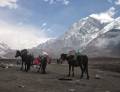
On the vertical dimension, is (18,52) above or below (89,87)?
above

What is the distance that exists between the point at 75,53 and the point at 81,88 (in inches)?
413

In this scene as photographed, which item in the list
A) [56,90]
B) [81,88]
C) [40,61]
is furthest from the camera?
[40,61]

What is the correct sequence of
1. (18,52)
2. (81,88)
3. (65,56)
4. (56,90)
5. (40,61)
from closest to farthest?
(56,90)
(81,88)
(65,56)
(40,61)
(18,52)

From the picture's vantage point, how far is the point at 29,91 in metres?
22.0

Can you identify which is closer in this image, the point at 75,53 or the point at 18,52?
the point at 75,53

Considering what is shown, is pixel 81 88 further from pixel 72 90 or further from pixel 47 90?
pixel 47 90

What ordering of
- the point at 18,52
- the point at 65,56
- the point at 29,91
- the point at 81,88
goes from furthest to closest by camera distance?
the point at 18,52, the point at 65,56, the point at 81,88, the point at 29,91

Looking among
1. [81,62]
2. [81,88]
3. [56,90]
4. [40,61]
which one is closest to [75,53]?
[81,62]

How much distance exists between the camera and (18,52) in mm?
45875

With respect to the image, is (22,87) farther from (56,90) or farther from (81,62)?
(81,62)

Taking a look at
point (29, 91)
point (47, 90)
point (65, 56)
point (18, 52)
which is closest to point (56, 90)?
point (47, 90)

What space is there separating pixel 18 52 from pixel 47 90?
23.4 meters

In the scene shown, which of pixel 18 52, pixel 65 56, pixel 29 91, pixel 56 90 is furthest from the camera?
pixel 18 52

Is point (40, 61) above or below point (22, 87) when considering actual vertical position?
above
